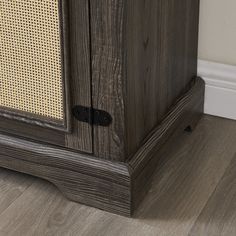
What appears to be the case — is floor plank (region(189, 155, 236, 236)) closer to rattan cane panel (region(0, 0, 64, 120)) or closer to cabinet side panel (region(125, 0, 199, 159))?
cabinet side panel (region(125, 0, 199, 159))

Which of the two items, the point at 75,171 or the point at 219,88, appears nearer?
the point at 75,171

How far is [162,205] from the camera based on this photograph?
4.04 feet

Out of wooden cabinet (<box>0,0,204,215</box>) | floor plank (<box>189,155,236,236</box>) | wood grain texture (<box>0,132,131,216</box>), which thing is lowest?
floor plank (<box>189,155,236,236</box>)

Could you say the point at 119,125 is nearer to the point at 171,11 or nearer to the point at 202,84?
the point at 171,11

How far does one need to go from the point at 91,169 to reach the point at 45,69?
0.67 feet

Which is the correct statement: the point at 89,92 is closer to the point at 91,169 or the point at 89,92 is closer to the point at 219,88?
the point at 91,169

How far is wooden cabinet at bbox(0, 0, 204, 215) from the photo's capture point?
1.08 meters

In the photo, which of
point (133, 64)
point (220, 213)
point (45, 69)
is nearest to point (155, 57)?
point (133, 64)

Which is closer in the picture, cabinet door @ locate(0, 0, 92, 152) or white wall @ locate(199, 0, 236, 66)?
cabinet door @ locate(0, 0, 92, 152)

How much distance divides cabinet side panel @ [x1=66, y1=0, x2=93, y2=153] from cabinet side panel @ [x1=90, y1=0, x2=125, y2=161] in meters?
0.01

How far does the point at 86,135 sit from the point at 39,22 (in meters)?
0.22

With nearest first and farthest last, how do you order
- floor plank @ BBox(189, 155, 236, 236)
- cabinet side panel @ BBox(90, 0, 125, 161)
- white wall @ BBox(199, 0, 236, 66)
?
cabinet side panel @ BBox(90, 0, 125, 161)
floor plank @ BBox(189, 155, 236, 236)
white wall @ BBox(199, 0, 236, 66)

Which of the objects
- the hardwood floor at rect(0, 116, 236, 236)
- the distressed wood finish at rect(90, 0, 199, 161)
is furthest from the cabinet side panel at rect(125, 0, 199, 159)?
the hardwood floor at rect(0, 116, 236, 236)

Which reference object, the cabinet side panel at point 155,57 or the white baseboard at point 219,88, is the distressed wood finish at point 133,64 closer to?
the cabinet side panel at point 155,57
